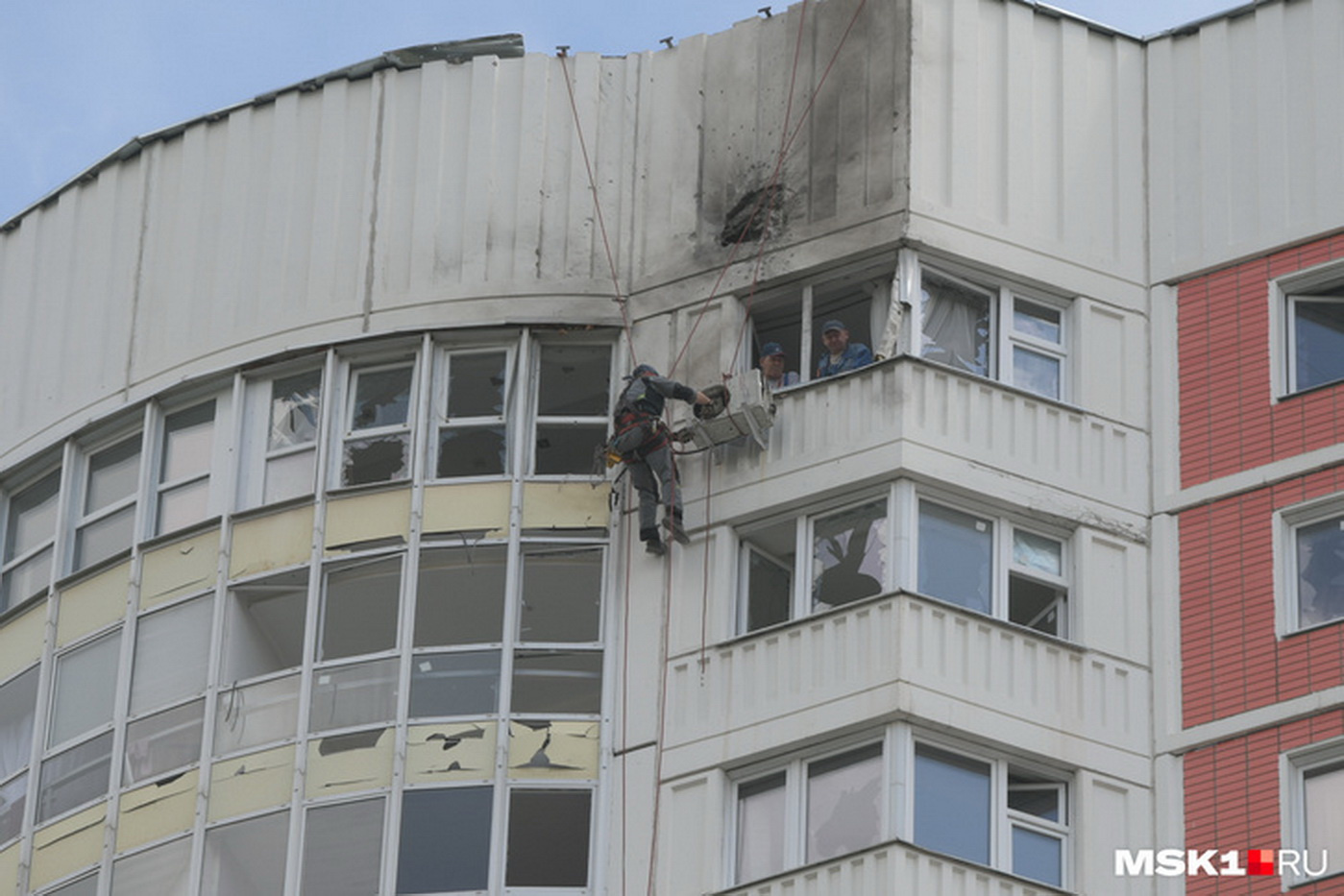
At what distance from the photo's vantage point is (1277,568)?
34.6 meters

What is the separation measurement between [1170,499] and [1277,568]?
1.57 m

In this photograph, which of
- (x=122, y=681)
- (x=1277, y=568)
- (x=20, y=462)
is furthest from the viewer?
(x=20, y=462)

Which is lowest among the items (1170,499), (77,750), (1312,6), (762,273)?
(77,750)

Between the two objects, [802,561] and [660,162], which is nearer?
[802,561]

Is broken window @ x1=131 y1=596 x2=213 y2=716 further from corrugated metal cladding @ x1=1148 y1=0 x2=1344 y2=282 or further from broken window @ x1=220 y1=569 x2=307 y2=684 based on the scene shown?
corrugated metal cladding @ x1=1148 y1=0 x2=1344 y2=282

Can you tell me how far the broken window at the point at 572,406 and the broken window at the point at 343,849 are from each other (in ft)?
14.0

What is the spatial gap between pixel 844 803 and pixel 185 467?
907cm

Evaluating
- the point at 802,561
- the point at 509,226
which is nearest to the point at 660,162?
the point at 509,226

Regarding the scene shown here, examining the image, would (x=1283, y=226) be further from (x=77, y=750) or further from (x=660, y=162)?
(x=77, y=750)

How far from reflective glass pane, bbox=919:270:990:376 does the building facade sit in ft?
0.16

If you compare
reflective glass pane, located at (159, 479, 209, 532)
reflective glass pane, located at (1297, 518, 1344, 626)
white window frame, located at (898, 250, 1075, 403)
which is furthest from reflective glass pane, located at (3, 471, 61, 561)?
reflective glass pane, located at (1297, 518, 1344, 626)

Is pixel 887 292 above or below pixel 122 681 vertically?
above

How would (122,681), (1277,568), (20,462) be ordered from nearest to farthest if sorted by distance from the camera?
(1277,568) < (122,681) < (20,462)

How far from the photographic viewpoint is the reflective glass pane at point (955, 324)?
3612 centimetres
